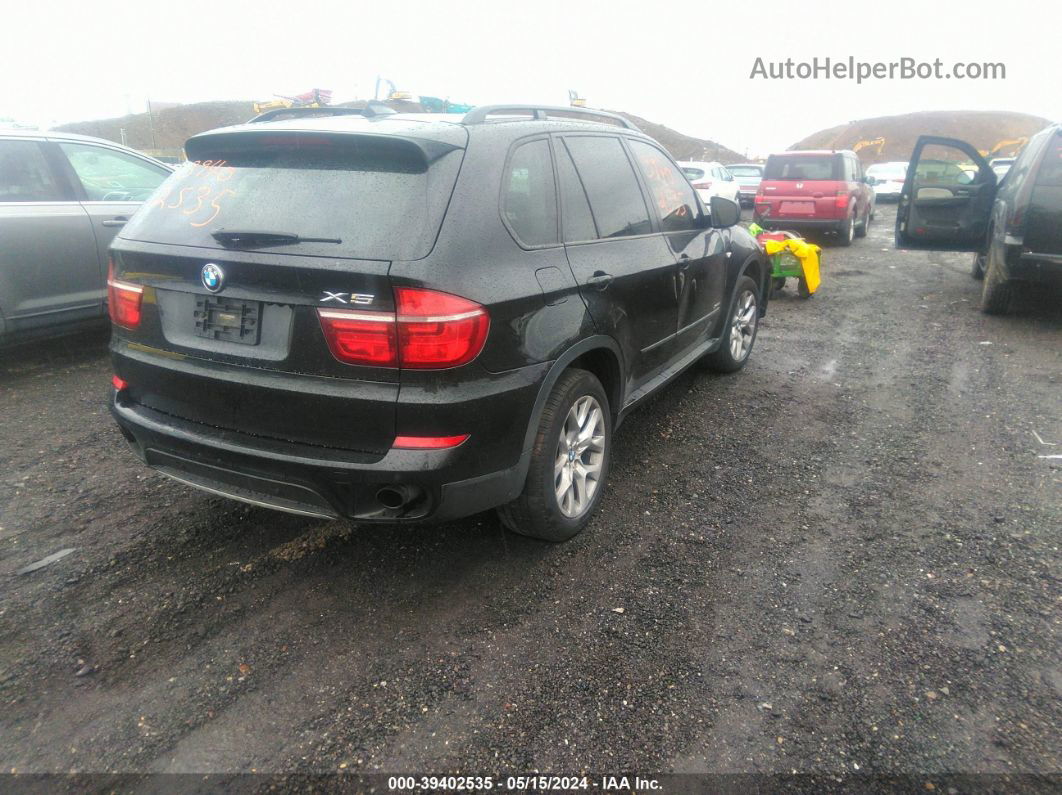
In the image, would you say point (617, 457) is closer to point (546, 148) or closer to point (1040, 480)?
point (546, 148)

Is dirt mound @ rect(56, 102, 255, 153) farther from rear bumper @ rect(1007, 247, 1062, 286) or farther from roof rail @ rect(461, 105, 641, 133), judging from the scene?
roof rail @ rect(461, 105, 641, 133)

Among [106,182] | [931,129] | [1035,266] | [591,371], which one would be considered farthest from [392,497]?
[931,129]

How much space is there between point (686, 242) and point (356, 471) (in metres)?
2.56

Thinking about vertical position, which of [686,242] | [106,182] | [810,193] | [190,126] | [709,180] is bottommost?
[686,242]

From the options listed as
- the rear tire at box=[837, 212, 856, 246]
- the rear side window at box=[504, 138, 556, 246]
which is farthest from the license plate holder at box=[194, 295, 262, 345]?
the rear tire at box=[837, 212, 856, 246]

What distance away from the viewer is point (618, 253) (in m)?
3.36

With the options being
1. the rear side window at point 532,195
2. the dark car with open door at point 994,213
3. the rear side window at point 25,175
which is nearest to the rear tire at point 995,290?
the dark car with open door at point 994,213

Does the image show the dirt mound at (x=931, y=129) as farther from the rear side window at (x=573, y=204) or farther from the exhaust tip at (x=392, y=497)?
the exhaust tip at (x=392, y=497)

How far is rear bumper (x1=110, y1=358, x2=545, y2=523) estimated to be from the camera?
243cm

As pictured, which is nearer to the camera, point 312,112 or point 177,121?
point 312,112

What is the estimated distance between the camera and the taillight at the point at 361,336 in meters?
2.33

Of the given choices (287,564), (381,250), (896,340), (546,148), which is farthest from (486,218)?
(896,340)

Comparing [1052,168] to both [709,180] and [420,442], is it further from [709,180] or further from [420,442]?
[709,180]

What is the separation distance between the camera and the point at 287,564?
2996mm
